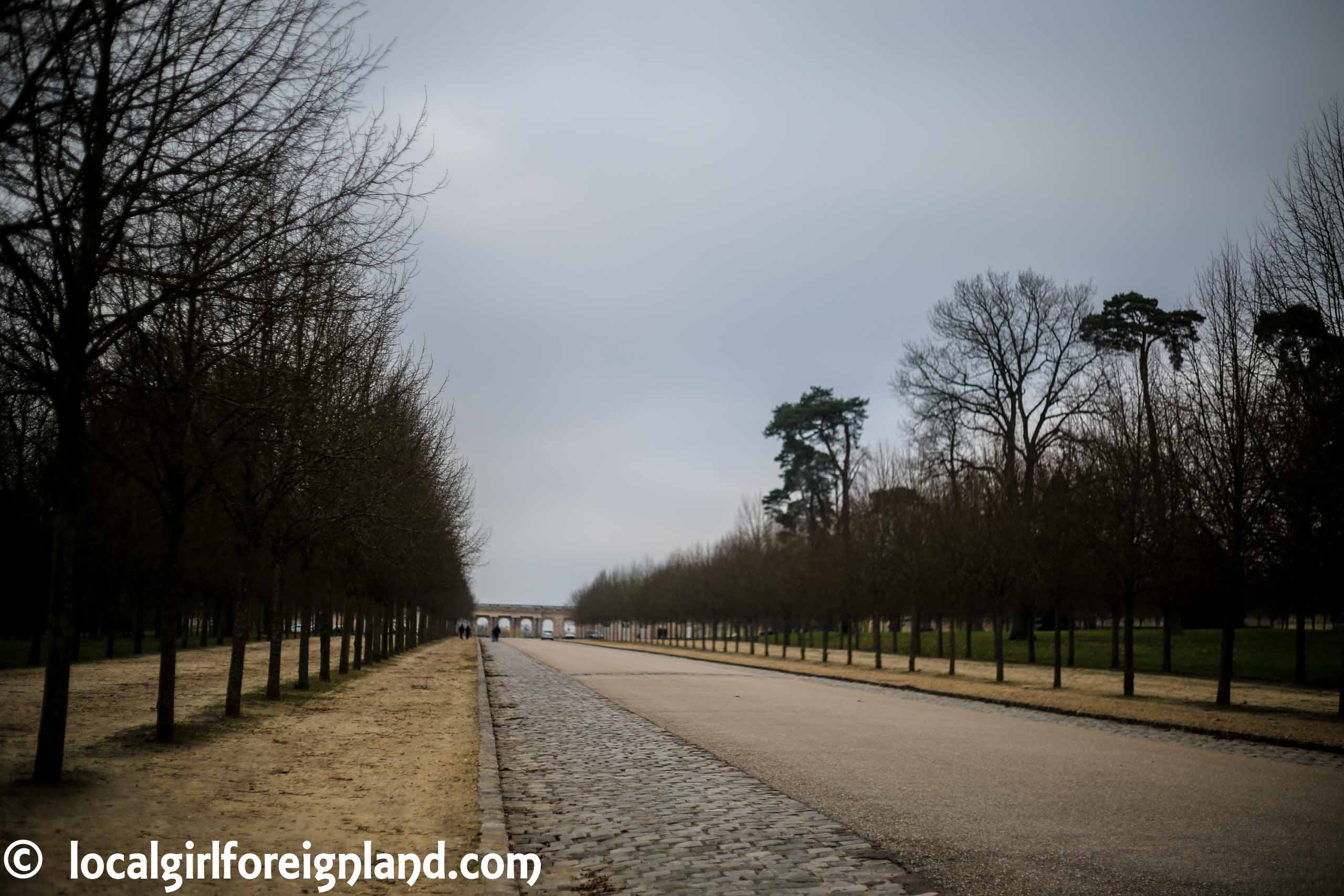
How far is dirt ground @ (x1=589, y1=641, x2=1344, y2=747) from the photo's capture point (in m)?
18.5

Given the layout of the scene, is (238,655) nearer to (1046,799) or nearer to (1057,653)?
(1046,799)

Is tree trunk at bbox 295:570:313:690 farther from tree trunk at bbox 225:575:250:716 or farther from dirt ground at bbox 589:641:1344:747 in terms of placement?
dirt ground at bbox 589:641:1344:747

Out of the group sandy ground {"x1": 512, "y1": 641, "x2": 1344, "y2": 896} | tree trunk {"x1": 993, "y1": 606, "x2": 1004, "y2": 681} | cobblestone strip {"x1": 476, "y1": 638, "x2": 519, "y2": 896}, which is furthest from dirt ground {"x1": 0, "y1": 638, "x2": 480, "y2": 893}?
tree trunk {"x1": 993, "y1": 606, "x2": 1004, "y2": 681}

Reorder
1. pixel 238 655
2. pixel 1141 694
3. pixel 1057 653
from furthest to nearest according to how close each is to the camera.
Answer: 1. pixel 1057 653
2. pixel 1141 694
3. pixel 238 655

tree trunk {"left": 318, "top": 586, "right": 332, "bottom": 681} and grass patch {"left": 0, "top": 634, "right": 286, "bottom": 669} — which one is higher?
tree trunk {"left": 318, "top": 586, "right": 332, "bottom": 681}

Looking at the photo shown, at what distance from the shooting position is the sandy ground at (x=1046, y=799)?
7.34m

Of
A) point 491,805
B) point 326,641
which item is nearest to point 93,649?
point 326,641

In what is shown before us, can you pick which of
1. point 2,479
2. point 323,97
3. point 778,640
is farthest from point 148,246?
point 778,640

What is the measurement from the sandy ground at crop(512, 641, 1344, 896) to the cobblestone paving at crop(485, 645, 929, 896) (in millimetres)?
475

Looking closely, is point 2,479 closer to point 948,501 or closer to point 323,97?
point 323,97

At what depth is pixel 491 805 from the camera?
9555 mm

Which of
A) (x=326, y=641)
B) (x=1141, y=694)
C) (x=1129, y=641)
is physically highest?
(x=1129, y=641)

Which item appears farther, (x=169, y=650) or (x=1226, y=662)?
(x=1226, y=662)

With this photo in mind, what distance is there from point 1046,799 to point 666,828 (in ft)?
13.9
